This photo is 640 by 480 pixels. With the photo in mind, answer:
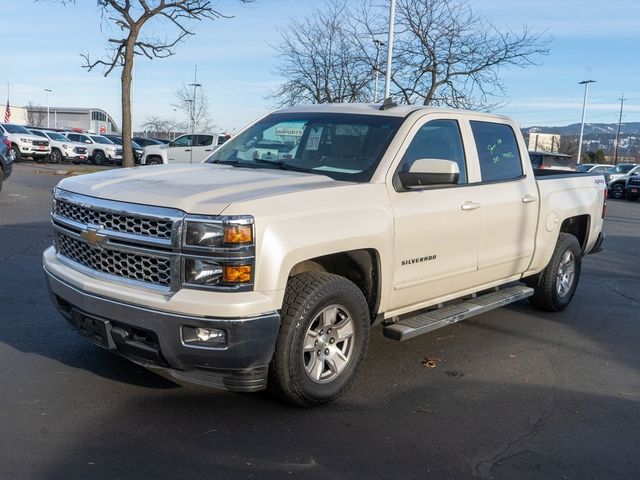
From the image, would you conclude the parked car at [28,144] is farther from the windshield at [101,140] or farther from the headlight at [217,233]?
the headlight at [217,233]

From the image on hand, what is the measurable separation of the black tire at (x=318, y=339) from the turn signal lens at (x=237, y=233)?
540 mm

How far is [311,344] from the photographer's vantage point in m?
4.18

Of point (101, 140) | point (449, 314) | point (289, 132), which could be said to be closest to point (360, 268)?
point (449, 314)

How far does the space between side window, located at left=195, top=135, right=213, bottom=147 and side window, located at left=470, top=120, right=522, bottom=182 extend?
21.5 m

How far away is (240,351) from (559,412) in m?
2.23

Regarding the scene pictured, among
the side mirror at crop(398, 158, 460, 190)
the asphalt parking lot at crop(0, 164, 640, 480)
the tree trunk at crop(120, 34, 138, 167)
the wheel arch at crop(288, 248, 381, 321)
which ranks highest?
the tree trunk at crop(120, 34, 138, 167)

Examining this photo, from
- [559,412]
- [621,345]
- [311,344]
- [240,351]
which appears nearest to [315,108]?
[311,344]

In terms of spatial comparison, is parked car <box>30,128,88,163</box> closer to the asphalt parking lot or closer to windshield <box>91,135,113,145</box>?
windshield <box>91,135,113,145</box>

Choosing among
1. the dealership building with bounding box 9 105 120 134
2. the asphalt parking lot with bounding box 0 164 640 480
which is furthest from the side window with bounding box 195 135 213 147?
the dealership building with bounding box 9 105 120 134

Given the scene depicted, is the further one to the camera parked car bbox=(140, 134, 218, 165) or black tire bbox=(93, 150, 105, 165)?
black tire bbox=(93, 150, 105, 165)

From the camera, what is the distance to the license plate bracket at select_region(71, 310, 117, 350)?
3.91 metres

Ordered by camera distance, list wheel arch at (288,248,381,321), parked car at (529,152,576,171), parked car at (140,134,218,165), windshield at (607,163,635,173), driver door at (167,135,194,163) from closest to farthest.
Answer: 1. wheel arch at (288,248,381,321)
2. parked car at (529,152,576,171)
3. parked car at (140,134,218,165)
4. driver door at (167,135,194,163)
5. windshield at (607,163,635,173)

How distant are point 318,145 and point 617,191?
3107cm

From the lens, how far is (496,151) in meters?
5.92
